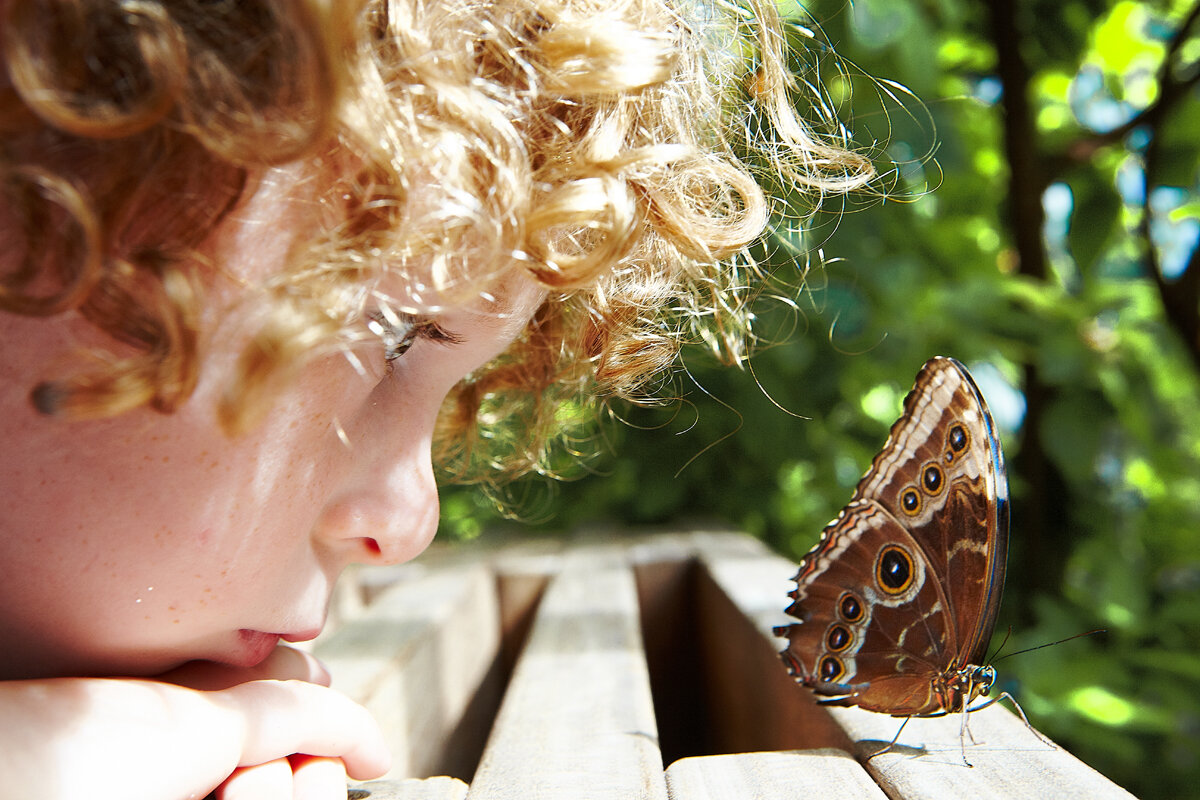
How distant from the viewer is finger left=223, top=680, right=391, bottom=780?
1.80 ft

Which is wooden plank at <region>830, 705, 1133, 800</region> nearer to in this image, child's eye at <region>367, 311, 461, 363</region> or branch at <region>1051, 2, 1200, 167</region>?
child's eye at <region>367, 311, 461, 363</region>

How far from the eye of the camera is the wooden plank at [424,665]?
812 millimetres

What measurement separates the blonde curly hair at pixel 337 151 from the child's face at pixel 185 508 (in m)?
0.03

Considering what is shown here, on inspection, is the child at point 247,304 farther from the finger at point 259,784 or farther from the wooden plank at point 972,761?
the wooden plank at point 972,761

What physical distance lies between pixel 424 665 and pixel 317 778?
1.16ft

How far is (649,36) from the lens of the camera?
1.86 feet

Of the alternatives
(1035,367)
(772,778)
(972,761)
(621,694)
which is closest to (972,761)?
(972,761)

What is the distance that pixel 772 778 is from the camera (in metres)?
0.56

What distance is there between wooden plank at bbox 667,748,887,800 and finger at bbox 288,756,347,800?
0.21m

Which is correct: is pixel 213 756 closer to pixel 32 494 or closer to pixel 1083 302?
pixel 32 494

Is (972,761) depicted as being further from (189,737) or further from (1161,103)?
(1161,103)

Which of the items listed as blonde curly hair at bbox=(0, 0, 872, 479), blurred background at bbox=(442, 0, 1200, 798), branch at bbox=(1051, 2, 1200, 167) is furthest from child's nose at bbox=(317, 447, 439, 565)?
branch at bbox=(1051, 2, 1200, 167)

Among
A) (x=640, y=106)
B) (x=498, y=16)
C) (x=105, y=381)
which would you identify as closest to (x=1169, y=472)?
(x=640, y=106)

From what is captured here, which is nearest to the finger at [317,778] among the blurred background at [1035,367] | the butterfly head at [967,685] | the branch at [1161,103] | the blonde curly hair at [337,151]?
the blonde curly hair at [337,151]
